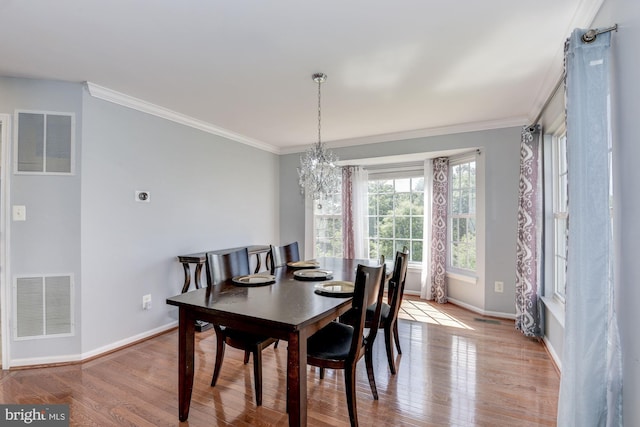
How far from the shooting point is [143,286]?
10.3 ft

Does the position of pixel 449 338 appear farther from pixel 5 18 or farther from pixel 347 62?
pixel 5 18

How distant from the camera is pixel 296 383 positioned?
146cm

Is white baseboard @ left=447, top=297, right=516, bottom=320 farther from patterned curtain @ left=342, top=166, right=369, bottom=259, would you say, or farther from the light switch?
the light switch

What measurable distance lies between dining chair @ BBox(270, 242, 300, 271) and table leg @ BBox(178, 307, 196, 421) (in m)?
1.17

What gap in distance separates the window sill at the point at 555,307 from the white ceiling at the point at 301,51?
6.06ft

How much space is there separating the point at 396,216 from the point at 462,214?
0.99 metres

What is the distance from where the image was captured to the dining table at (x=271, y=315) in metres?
1.47

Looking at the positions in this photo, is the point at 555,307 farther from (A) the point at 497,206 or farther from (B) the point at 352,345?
(B) the point at 352,345

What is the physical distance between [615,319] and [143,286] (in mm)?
3520

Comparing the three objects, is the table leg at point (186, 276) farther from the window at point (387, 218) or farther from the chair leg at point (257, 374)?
the window at point (387, 218)

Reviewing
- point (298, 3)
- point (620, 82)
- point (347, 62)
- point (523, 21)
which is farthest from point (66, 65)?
point (620, 82)

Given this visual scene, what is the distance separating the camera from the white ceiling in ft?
5.75

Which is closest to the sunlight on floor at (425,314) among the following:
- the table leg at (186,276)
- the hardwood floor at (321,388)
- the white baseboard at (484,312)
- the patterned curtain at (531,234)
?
the white baseboard at (484,312)

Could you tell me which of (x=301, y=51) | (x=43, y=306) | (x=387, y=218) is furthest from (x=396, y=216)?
(x=43, y=306)
